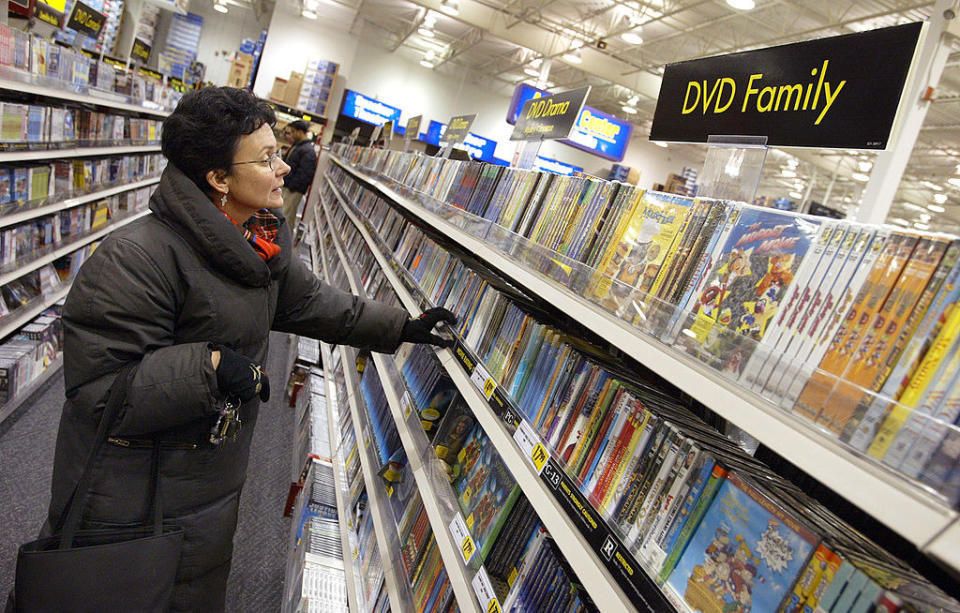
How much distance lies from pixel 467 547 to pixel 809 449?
38.9 inches

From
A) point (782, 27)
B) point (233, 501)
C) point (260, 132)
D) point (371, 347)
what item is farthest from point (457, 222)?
point (782, 27)

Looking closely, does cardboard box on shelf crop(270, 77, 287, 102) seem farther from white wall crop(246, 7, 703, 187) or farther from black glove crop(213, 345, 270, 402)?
black glove crop(213, 345, 270, 402)

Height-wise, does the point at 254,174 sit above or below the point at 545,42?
below

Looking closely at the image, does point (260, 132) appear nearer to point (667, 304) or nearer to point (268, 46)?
point (667, 304)

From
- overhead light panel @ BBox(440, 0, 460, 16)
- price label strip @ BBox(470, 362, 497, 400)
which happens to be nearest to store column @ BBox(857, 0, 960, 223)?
price label strip @ BBox(470, 362, 497, 400)

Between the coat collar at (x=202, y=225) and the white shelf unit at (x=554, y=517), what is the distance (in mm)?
700

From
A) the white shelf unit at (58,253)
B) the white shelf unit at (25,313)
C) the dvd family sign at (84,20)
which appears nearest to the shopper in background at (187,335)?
the white shelf unit at (58,253)

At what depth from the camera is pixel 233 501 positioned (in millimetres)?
1782

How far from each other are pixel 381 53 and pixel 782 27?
37.3 ft

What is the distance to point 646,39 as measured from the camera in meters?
11.5

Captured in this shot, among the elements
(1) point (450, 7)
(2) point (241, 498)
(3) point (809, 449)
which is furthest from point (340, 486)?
(1) point (450, 7)

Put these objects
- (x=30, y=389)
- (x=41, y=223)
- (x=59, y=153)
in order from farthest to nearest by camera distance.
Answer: (x=41, y=223), (x=59, y=153), (x=30, y=389)

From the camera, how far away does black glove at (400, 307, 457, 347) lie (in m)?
2.10

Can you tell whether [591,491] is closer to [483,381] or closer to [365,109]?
[483,381]
